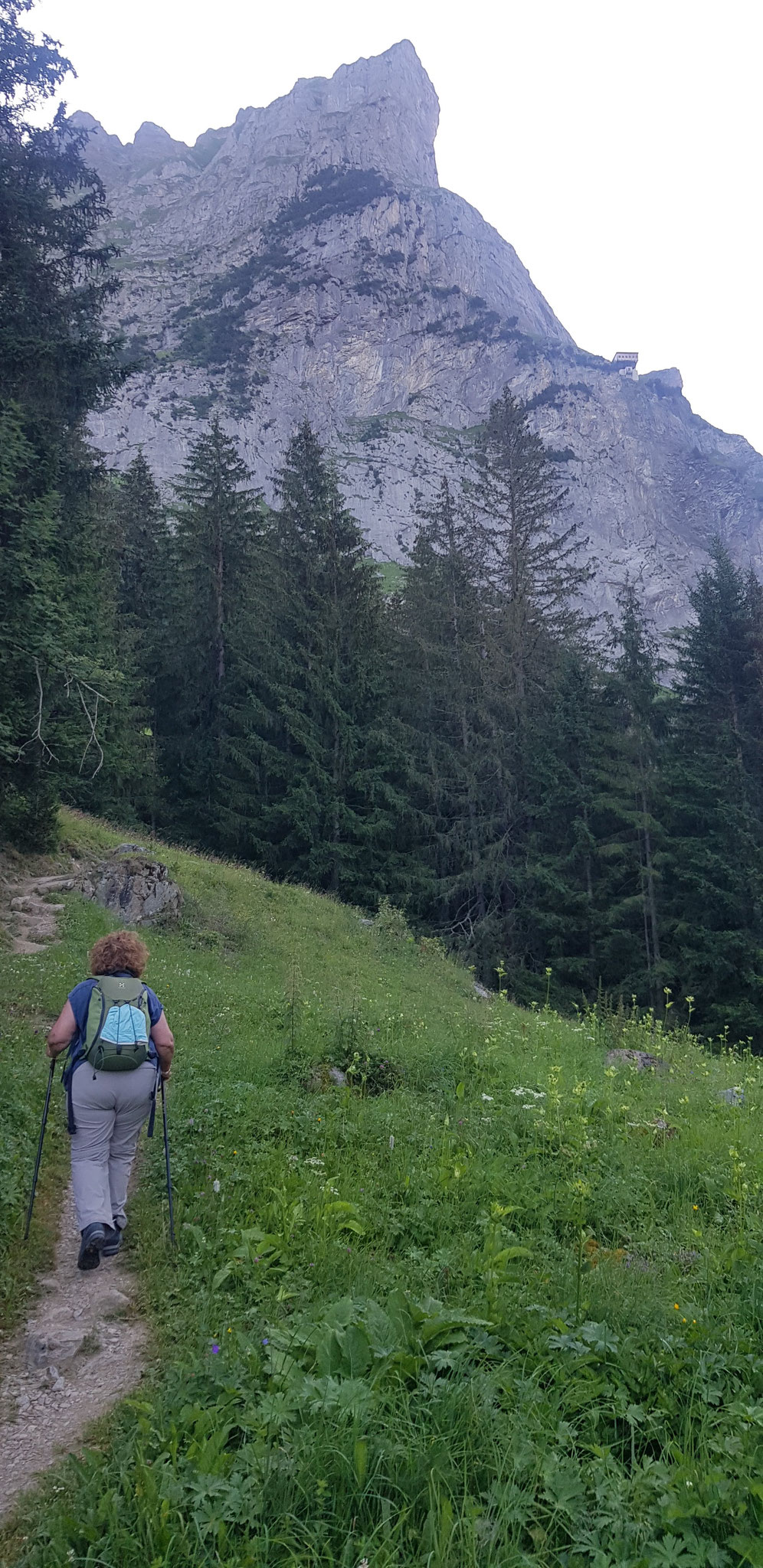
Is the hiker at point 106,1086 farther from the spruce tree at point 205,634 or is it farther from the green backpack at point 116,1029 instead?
the spruce tree at point 205,634

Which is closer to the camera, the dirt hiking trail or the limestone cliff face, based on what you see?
the dirt hiking trail

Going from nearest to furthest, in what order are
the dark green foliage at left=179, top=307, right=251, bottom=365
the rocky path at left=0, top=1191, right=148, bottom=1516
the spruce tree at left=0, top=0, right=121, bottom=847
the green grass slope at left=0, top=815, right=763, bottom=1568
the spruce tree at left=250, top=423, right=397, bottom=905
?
the green grass slope at left=0, top=815, right=763, bottom=1568
the rocky path at left=0, top=1191, right=148, bottom=1516
the spruce tree at left=0, top=0, right=121, bottom=847
the spruce tree at left=250, top=423, right=397, bottom=905
the dark green foliage at left=179, top=307, right=251, bottom=365

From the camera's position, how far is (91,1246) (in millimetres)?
4207

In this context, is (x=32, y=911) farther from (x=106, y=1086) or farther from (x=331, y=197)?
(x=331, y=197)

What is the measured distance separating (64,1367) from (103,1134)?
48.6 inches

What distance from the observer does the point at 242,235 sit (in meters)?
118

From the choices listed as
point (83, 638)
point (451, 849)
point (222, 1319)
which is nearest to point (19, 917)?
point (83, 638)

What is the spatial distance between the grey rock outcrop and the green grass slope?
20.3 ft

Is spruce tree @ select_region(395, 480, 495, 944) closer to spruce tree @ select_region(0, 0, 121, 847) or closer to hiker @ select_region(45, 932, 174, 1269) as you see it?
spruce tree @ select_region(0, 0, 121, 847)

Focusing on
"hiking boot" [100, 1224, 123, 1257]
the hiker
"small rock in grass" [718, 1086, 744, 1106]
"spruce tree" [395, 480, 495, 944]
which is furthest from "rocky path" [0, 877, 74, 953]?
"spruce tree" [395, 480, 495, 944]

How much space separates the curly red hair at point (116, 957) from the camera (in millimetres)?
4824

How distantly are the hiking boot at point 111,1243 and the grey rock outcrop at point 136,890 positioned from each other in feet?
31.8

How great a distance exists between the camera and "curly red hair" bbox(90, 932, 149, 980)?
4824mm

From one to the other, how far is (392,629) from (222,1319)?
2703 cm
